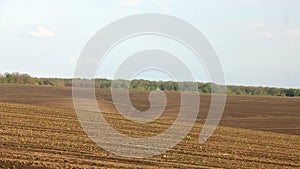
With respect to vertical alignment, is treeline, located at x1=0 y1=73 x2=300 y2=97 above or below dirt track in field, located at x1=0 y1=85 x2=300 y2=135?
above

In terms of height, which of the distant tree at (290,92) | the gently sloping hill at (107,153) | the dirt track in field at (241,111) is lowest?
the gently sloping hill at (107,153)

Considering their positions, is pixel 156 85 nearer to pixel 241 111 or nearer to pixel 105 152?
pixel 241 111

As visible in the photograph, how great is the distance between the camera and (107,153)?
14.8 metres

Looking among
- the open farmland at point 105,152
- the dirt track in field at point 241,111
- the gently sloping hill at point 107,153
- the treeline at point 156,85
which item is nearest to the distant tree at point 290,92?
the treeline at point 156,85

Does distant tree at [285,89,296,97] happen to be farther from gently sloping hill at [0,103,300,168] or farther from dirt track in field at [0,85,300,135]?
gently sloping hill at [0,103,300,168]

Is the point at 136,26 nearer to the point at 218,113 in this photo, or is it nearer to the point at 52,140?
the point at 52,140

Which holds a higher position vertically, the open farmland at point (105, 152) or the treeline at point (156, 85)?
the treeline at point (156, 85)

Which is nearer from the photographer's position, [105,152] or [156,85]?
[105,152]

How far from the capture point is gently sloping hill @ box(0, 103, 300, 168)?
1326 cm

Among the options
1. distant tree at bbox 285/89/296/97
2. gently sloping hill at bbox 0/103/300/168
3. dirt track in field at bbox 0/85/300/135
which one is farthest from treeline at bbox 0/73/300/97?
gently sloping hill at bbox 0/103/300/168

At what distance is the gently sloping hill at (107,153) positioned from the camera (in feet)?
43.5

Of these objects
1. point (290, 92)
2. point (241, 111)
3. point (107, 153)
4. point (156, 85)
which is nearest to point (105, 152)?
point (107, 153)

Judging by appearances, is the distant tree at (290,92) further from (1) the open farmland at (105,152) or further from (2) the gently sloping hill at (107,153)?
(2) the gently sloping hill at (107,153)

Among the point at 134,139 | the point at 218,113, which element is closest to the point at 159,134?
the point at 134,139
